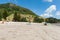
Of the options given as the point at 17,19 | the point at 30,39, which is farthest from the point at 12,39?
the point at 17,19

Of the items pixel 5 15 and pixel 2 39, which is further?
pixel 5 15

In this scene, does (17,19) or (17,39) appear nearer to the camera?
(17,39)

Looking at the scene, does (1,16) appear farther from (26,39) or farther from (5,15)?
(26,39)

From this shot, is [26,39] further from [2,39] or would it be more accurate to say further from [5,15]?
[5,15]

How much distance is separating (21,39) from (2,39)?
174cm

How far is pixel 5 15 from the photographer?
132500mm

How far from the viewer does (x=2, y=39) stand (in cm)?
1548

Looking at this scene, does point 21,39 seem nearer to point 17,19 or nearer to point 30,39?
point 30,39

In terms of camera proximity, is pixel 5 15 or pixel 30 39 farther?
pixel 5 15

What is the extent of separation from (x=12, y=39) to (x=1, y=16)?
4603 inches

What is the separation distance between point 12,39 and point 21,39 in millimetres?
832

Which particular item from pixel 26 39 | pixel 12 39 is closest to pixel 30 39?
pixel 26 39

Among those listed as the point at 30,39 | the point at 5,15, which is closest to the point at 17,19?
the point at 5,15

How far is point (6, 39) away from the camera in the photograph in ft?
51.3
